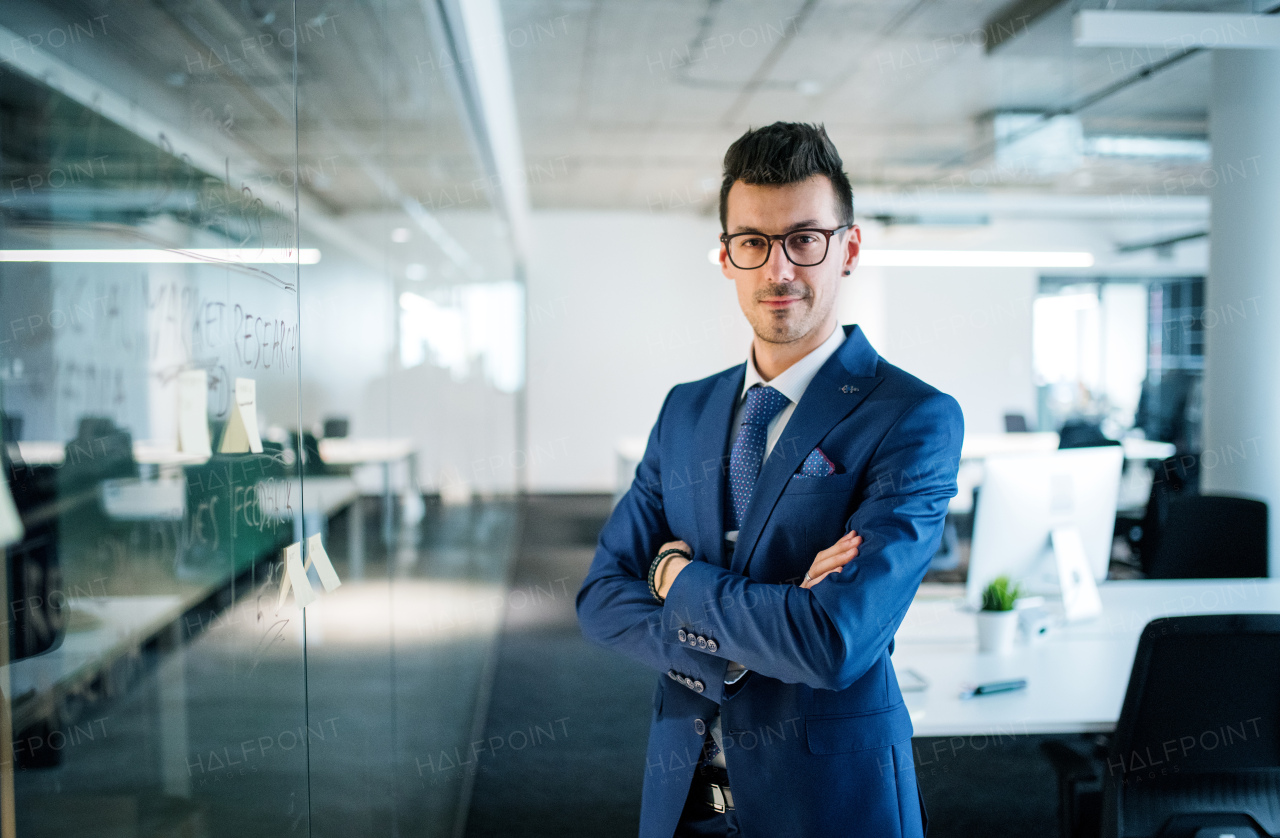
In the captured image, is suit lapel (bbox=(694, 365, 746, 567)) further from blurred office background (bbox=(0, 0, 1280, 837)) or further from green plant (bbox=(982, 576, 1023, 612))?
green plant (bbox=(982, 576, 1023, 612))

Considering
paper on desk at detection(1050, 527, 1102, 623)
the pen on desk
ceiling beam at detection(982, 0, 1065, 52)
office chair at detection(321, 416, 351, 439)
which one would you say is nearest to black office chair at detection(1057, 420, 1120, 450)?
ceiling beam at detection(982, 0, 1065, 52)

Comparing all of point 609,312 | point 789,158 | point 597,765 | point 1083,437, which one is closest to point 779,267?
point 789,158

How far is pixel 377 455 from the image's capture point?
2004mm

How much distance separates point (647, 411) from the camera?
1073 centimetres

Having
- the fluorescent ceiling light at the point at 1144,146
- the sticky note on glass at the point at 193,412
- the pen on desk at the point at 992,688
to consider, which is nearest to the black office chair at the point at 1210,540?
the pen on desk at the point at 992,688

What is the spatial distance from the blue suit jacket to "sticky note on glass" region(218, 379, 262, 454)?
26.8 inches

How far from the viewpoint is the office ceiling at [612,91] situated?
0.78 m

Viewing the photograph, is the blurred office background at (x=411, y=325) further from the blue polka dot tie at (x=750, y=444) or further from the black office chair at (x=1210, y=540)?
the blue polka dot tie at (x=750, y=444)

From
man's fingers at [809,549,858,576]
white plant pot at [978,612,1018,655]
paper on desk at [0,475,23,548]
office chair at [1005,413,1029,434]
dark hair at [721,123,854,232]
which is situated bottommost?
white plant pot at [978,612,1018,655]

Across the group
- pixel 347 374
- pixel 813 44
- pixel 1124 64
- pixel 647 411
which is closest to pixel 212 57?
pixel 347 374

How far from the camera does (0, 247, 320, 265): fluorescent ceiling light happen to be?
576mm

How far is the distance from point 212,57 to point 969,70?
5419 millimetres

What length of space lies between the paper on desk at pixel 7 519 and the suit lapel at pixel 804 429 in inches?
40.2

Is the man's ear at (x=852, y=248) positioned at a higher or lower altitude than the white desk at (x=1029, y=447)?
higher
